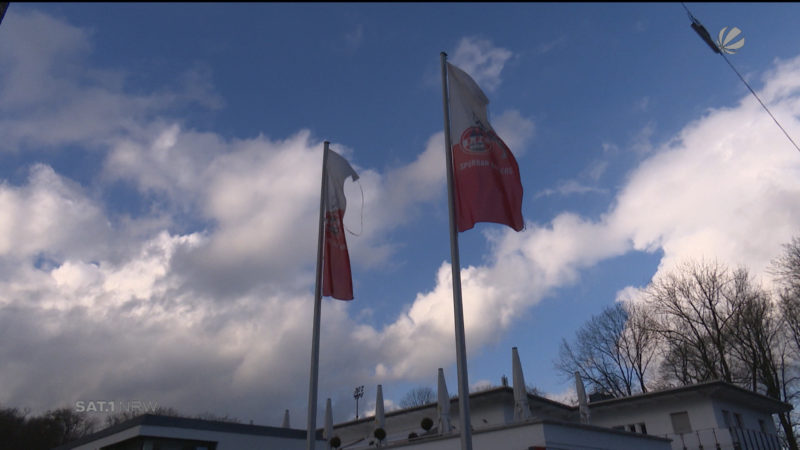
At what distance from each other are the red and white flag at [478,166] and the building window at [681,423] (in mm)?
21584

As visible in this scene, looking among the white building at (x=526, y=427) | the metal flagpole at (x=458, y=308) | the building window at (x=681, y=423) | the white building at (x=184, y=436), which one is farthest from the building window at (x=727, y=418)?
the metal flagpole at (x=458, y=308)

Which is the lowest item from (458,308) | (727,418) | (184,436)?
(184,436)

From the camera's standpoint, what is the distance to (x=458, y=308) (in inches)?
424

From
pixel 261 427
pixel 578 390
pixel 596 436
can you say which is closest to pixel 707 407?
pixel 578 390

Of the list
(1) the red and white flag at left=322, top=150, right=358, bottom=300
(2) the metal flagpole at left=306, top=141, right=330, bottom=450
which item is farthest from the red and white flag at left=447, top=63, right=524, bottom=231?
(2) the metal flagpole at left=306, top=141, right=330, bottom=450

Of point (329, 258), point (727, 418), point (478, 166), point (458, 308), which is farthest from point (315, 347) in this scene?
point (727, 418)

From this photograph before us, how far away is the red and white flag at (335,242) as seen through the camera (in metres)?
14.6

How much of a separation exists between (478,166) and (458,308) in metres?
2.95

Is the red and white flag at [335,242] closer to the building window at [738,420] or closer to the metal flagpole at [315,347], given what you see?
the metal flagpole at [315,347]

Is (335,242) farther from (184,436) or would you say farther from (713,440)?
(713,440)

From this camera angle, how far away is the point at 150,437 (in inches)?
843

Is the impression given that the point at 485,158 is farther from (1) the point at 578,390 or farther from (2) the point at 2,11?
(1) the point at 578,390

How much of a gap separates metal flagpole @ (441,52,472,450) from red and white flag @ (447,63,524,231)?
0.38 ft

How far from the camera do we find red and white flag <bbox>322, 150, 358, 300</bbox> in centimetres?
1465
